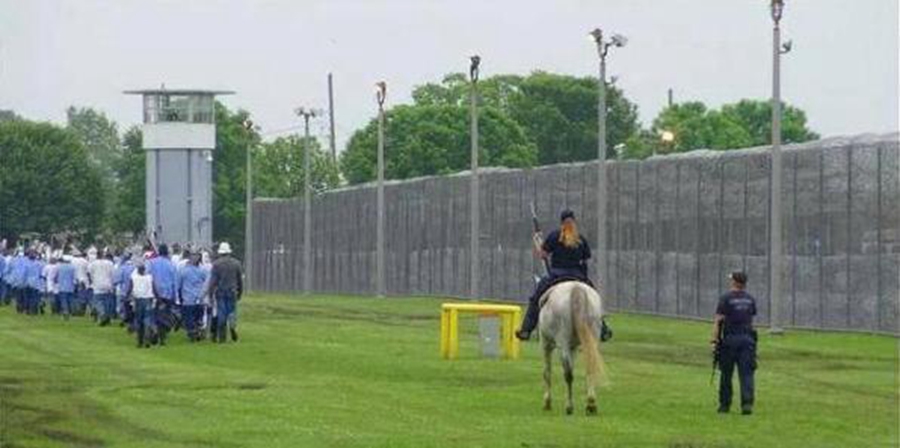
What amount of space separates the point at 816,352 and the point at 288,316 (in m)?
22.1

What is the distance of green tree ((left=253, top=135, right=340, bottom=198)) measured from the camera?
148 m

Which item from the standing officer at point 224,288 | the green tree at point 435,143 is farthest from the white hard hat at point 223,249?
the green tree at point 435,143

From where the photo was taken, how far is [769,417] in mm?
27562

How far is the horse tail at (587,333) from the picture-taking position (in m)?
27.2

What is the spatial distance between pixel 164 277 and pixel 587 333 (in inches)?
797

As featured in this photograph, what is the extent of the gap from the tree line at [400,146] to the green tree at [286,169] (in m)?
0.09

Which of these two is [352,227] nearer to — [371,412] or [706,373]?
[706,373]

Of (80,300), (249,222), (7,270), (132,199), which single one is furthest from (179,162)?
(80,300)

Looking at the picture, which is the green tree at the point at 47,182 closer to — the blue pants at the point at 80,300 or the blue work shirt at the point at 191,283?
the blue pants at the point at 80,300

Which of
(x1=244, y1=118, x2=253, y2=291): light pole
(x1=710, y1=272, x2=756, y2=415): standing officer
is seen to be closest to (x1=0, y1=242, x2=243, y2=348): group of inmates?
(x1=710, y1=272, x2=756, y2=415): standing officer

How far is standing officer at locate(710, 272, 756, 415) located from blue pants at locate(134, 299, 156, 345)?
19.0 m

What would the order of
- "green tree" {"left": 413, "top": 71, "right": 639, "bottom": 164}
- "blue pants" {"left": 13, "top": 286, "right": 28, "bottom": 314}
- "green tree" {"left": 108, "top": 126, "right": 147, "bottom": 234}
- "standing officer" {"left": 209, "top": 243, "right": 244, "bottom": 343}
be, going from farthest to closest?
"green tree" {"left": 413, "top": 71, "right": 639, "bottom": 164} < "green tree" {"left": 108, "top": 126, "right": 147, "bottom": 234} < "blue pants" {"left": 13, "top": 286, "right": 28, "bottom": 314} < "standing officer" {"left": 209, "top": 243, "right": 244, "bottom": 343}

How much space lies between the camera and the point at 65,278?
198 ft

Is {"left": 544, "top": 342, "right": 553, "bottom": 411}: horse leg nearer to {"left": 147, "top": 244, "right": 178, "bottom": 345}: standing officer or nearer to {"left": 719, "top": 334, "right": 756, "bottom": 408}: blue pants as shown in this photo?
{"left": 719, "top": 334, "right": 756, "bottom": 408}: blue pants
